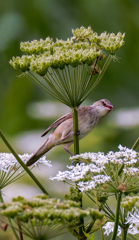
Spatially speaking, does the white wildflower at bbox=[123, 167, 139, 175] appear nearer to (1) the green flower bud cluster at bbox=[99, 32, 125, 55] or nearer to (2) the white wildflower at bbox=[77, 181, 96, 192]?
(2) the white wildflower at bbox=[77, 181, 96, 192]

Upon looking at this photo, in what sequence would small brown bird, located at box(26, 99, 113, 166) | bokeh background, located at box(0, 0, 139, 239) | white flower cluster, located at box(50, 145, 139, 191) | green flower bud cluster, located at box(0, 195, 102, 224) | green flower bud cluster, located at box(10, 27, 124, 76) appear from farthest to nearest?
bokeh background, located at box(0, 0, 139, 239) → small brown bird, located at box(26, 99, 113, 166) → green flower bud cluster, located at box(10, 27, 124, 76) → white flower cluster, located at box(50, 145, 139, 191) → green flower bud cluster, located at box(0, 195, 102, 224)

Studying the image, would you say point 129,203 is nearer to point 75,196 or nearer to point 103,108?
point 75,196

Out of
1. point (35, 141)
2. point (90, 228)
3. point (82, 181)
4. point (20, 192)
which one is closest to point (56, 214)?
point (82, 181)

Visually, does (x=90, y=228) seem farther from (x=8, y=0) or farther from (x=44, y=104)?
(x=8, y=0)

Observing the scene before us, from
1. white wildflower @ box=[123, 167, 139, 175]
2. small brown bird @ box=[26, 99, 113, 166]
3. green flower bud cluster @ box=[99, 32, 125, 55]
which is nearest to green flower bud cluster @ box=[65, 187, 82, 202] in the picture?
white wildflower @ box=[123, 167, 139, 175]

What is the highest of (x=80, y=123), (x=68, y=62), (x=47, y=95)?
(x=47, y=95)

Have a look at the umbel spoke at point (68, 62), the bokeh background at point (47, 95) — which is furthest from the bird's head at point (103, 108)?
the bokeh background at point (47, 95)

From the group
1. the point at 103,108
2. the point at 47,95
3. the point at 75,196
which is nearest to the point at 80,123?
the point at 103,108
